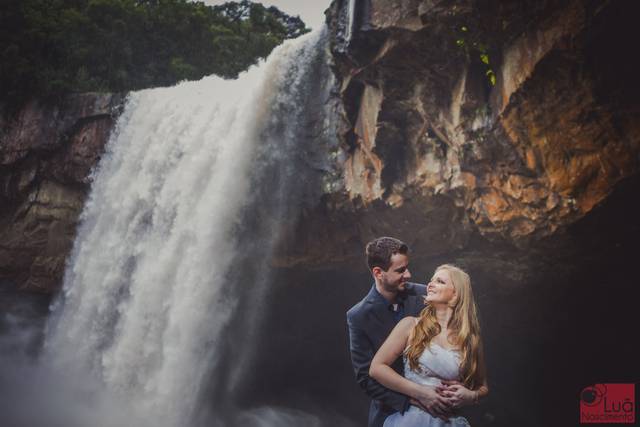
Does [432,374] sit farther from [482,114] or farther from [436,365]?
[482,114]

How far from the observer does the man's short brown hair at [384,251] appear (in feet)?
7.94

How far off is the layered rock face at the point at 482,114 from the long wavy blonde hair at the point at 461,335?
306 centimetres

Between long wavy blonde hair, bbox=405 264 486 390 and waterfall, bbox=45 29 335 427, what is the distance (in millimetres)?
6105

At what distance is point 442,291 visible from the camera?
2.20m

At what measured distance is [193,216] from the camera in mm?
8141

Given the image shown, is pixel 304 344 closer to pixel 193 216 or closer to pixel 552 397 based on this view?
pixel 193 216

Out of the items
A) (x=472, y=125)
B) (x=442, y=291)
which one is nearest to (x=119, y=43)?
(x=472, y=125)

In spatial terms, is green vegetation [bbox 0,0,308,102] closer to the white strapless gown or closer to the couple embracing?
the couple embracing

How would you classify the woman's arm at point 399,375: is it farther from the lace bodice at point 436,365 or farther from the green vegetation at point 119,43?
the green vegetation at point 119,43

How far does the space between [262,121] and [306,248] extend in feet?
9.91

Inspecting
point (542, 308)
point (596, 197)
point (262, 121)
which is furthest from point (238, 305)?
point (596, 197)

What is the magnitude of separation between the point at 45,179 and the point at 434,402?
42.2ft

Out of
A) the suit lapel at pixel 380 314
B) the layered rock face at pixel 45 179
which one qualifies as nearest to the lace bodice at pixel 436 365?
the suit lapel at pixel 380 314

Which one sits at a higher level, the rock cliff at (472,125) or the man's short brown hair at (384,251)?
the rock cliff at (472,125)
